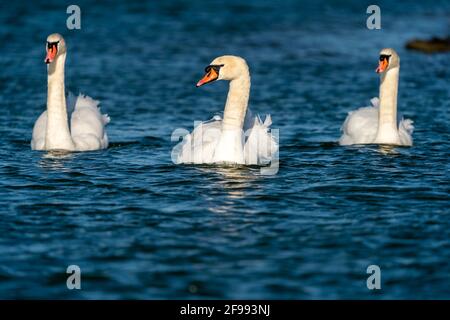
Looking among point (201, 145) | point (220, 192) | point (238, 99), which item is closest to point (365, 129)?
point (238, 99)

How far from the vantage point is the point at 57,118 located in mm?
16609

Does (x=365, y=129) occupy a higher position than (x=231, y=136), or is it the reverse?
(x=365, y=129)

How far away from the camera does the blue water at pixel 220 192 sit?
34.5ft

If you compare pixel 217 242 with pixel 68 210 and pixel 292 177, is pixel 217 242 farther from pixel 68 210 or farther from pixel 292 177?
pixel 292 177

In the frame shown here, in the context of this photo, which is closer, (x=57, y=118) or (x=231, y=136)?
(x=231, y=136)

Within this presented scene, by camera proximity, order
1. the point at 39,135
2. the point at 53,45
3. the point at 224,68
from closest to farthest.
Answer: the point at 224,68 → the point at 53,45 → the point at 39,135

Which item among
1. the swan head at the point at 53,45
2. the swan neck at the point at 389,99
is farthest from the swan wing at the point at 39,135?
the swan neck at the point at 389,99

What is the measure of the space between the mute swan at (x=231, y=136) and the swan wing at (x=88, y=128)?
55.3 inches

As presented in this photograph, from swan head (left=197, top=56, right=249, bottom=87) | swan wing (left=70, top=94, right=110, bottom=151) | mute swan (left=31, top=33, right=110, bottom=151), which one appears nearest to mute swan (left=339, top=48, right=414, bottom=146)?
swan head (left=197, top=56, right=249, bottom=87)

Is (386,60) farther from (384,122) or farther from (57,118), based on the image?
(57,118)

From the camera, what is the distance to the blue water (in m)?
10.5

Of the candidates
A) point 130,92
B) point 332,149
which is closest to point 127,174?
point 332,149

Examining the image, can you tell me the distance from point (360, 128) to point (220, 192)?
4.41 metres

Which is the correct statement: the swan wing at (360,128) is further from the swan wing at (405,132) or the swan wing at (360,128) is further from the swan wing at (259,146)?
the swan wing at (259,146)
